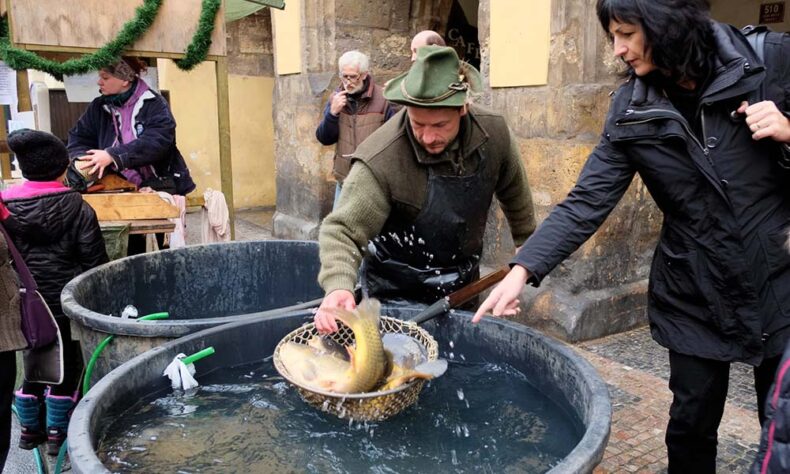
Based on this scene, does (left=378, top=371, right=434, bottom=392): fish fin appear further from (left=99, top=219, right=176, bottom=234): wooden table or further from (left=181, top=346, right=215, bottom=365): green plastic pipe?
(left=99, top=219, right=176, bottom=234): wooden table

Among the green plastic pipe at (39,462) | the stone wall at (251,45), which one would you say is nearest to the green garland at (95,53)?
the green plastic pipe at (39,462)

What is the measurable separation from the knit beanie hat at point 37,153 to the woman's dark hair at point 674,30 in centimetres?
265

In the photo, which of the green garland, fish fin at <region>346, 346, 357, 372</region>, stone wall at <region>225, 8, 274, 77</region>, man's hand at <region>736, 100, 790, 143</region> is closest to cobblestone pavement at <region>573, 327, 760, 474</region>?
fish fin at <region>346, 346, 357, 372</region>

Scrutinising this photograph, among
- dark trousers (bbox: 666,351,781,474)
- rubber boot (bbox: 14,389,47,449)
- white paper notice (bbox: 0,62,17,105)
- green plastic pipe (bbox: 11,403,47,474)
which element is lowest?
green plastic pipe (bbox: 11,403,47,474)

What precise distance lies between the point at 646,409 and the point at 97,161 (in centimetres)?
333

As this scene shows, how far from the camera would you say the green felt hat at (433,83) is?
2.26 m

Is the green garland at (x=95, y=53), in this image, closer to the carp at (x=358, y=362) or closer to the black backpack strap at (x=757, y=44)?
the carp at (x=358, y=362)

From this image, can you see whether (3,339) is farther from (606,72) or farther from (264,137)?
(264,137)

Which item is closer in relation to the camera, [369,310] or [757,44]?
[757,44]

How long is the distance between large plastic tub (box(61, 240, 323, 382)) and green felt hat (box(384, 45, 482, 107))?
1.38 meters

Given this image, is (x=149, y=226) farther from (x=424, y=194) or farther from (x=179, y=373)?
(x=424, y=194)

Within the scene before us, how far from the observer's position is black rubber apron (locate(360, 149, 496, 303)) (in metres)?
2.58

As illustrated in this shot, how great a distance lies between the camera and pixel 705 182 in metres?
2.00

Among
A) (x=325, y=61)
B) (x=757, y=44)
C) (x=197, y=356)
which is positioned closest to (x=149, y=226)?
(x=197, y=356)
